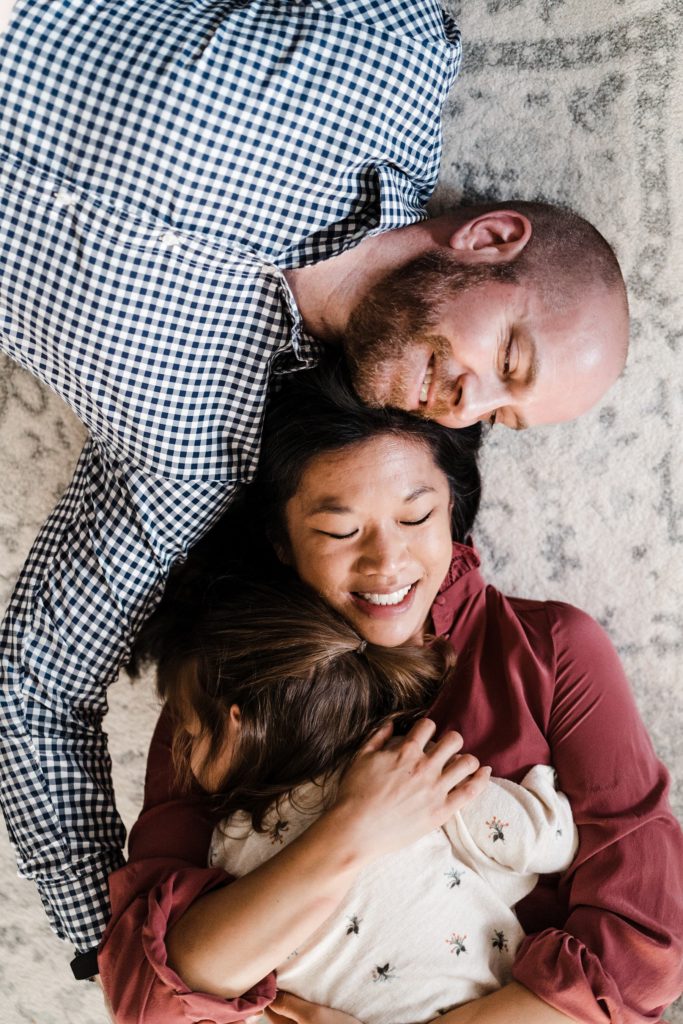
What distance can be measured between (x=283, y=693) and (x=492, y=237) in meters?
0.82

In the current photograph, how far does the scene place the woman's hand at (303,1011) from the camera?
1.29 meters

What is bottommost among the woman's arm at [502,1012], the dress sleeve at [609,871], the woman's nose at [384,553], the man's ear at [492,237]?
Answer: the woman's arm at [502,1012]

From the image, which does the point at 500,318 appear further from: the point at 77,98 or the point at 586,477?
the point at 77,98

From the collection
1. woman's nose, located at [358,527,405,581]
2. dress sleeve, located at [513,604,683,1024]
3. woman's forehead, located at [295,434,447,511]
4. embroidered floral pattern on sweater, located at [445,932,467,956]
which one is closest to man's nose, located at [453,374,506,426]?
woman's forehead, located at [295,434,447,511]

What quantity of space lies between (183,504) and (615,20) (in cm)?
113

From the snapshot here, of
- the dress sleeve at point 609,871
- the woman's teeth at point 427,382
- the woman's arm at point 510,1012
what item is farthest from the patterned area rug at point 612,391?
the woman's arm at point 510,1012

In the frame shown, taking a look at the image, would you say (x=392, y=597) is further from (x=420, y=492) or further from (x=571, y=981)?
(x=571, y=981)

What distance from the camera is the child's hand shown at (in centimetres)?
128

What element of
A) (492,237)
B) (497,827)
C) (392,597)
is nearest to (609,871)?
(497,827)

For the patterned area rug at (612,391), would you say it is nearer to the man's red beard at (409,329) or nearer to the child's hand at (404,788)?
the man's red beard at (409,329)

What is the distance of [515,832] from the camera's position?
129 centimetres

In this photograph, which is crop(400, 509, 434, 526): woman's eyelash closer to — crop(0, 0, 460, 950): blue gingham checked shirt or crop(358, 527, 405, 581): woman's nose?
crop(358, 527, 405, 581): woman's nose

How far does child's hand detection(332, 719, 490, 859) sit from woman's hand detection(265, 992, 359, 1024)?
0.26 m

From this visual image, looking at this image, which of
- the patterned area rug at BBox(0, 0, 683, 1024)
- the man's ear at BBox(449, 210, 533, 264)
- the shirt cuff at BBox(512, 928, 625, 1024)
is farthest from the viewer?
the patterned area rug at BBox(0, 0, 683, 1024)
